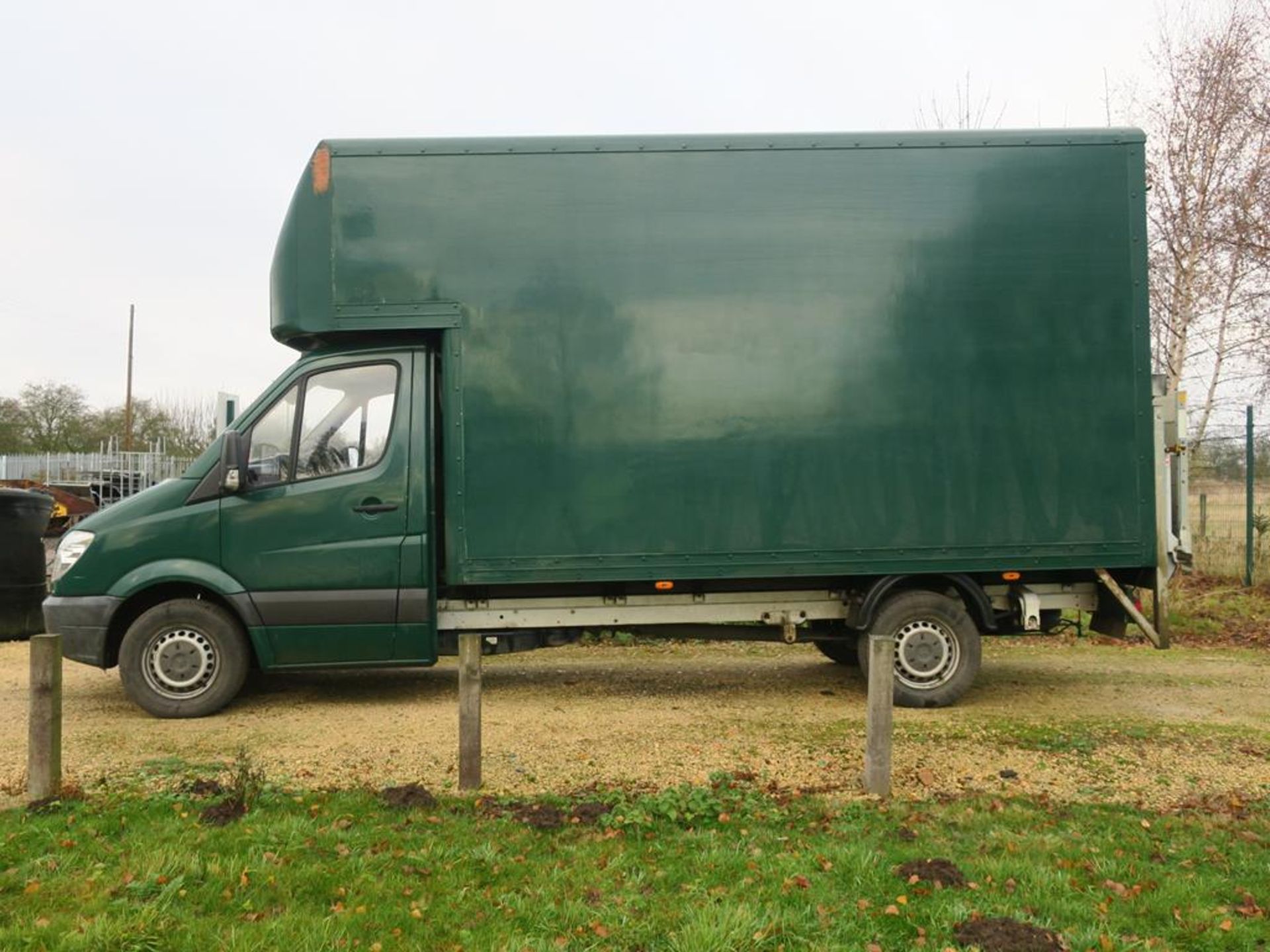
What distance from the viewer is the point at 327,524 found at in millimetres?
6500

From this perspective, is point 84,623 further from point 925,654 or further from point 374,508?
point 925,654

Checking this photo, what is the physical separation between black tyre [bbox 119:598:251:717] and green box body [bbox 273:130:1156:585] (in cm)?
160

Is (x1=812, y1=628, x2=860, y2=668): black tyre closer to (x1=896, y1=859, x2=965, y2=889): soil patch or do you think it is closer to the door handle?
the door handle

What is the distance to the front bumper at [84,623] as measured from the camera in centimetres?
643

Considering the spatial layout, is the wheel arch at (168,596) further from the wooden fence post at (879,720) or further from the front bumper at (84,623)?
the wooden fence post at (879,720)

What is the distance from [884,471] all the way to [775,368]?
100 cm

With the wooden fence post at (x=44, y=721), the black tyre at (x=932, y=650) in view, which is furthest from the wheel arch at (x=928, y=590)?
the wooden fence post at (x=44, y=721)

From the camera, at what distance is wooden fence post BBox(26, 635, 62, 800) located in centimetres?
460

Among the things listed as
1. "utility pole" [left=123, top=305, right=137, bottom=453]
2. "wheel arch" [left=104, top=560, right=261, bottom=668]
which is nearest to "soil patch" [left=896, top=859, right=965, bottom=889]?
"wheel arch" [left=104, top=560, right=261, bottom=668]

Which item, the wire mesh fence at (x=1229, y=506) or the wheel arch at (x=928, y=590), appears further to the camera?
the wire mesh fence at (x=1229, y=506)

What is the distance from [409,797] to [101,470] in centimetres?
2933

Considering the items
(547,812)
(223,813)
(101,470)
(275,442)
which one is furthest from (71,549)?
(101,470)

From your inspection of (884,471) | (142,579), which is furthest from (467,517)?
(884,471)

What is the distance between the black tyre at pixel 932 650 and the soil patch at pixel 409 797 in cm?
336
